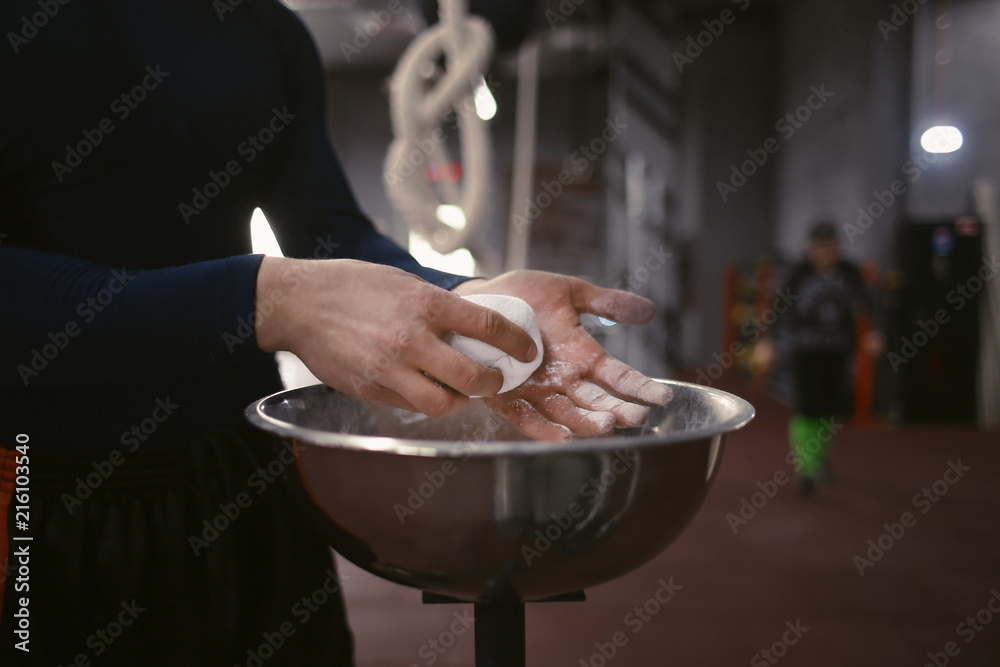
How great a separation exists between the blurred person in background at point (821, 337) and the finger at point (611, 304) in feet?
9.27

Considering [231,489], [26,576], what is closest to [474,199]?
[231,489]

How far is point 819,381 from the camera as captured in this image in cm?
320

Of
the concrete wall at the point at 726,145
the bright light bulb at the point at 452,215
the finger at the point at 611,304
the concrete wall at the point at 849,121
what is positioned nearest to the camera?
the finger at the point at 611,304

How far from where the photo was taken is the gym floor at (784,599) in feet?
5.86

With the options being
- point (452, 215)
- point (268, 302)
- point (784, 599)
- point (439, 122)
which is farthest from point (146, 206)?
point (784, 599)

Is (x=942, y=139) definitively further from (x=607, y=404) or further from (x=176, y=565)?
(x=176, y=565)

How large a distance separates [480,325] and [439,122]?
150 cm

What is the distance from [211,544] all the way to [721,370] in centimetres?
784

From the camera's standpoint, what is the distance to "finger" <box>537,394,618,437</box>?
567 millimetres

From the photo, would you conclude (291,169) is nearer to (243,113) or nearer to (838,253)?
(243,113)

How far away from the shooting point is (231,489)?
→ 0.65 metres

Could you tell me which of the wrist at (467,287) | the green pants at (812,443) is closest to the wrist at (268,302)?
the wrist at (467,287)

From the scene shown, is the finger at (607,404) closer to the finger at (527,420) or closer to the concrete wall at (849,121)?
the finger at (527,420)

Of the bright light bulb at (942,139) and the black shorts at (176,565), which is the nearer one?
the black shorts at (176,565)
